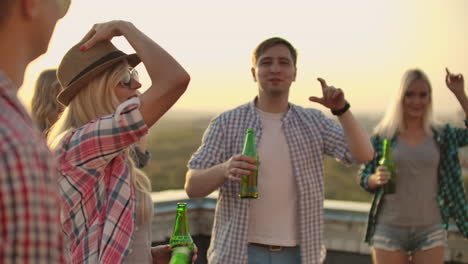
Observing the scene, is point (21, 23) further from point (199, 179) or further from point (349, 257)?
point (349, 257)

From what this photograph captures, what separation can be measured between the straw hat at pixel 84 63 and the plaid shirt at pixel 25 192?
4.76 ft

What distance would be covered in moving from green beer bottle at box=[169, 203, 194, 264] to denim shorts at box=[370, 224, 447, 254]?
215 cm

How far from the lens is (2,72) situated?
90 centimetres

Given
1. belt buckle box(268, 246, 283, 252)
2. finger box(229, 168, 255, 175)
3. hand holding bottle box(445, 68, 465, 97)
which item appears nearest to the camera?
finger box(229, 168, 255, 175)

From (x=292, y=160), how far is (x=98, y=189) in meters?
1.68

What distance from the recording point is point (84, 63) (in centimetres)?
233

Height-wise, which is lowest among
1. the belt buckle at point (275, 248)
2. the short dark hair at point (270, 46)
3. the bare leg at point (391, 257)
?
the bare leg at point (391, 257)

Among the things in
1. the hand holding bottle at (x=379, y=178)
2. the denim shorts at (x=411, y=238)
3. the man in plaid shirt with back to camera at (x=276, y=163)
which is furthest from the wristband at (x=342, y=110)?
the denim shorts at (x=411, y=238)

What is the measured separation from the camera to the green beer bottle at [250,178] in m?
3.61

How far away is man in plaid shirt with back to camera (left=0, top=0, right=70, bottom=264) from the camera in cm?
81

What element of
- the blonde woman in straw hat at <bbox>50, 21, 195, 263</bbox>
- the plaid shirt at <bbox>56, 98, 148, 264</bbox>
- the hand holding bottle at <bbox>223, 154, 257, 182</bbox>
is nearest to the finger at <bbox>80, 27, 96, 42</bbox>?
the blonde woman in straw hat at <bbox>50, 21, 195, 263</bbox>

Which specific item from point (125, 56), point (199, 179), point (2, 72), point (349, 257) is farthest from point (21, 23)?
point (349, 257)

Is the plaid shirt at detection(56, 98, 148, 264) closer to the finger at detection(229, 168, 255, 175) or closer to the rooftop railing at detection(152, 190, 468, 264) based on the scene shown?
the finger at detection(229, 168, 255, 175)

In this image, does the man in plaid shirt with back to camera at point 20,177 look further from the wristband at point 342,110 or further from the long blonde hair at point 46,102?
the wristband at point 342,110
